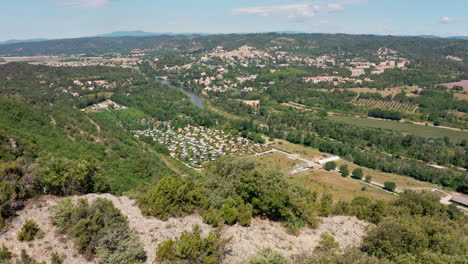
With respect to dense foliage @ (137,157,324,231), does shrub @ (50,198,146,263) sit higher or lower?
higher

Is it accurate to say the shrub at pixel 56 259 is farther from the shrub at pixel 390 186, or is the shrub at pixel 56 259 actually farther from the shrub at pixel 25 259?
the shrub at pixel 390 186

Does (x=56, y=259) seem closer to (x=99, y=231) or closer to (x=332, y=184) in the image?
(x=99, y=231)

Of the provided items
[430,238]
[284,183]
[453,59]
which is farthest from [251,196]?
[453,59]

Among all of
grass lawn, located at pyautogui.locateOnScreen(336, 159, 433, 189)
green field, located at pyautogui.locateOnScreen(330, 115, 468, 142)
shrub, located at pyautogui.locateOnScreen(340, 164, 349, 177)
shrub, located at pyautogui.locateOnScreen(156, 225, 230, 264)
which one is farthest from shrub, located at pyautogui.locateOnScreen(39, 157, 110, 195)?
green field, located at pyautogui.locateOnScreen(330, 115, 468, 142)

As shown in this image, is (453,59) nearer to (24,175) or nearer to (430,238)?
(430,238)

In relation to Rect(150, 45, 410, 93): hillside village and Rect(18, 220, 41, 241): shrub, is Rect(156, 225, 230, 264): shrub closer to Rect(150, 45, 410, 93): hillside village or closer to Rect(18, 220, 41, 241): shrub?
Rect(18, 220, 41, 241): shrub

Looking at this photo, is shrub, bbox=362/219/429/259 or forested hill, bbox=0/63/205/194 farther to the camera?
forested hill, bbox=0/63/205/194

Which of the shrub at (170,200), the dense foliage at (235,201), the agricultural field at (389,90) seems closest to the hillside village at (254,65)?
the agricultural field at (389,90)
